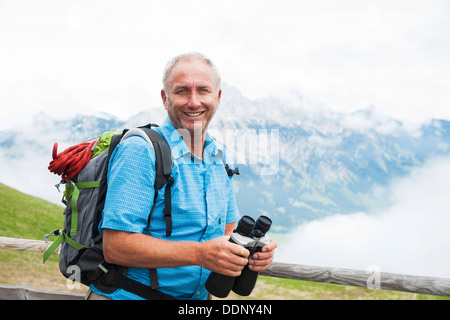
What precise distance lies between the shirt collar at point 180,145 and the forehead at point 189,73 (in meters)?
0.27

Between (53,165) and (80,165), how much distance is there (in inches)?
5.8

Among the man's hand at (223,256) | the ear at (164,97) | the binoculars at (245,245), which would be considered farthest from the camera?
the ear at (164,97)

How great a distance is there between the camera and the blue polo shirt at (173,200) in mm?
1827

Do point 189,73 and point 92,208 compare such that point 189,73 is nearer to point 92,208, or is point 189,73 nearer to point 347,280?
point 92,208

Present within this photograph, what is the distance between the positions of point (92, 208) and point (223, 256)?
0.84 m

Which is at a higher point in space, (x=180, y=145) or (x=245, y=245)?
(x=180, y=145)

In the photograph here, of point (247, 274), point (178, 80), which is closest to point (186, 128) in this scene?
point (178, 80)

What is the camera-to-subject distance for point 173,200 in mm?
1970

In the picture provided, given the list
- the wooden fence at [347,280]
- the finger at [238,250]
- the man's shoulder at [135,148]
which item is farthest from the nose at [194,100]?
the wooden fence at [347,280]

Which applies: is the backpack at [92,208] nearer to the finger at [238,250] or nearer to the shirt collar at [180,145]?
the shirt collar at [180,145]

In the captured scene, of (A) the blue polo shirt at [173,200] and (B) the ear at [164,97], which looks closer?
(A) the blue polo shirt at [173,200]

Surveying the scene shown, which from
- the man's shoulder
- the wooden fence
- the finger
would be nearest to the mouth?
the man's shoulder

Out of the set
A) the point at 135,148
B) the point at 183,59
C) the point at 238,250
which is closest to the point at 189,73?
the point at 183,59
